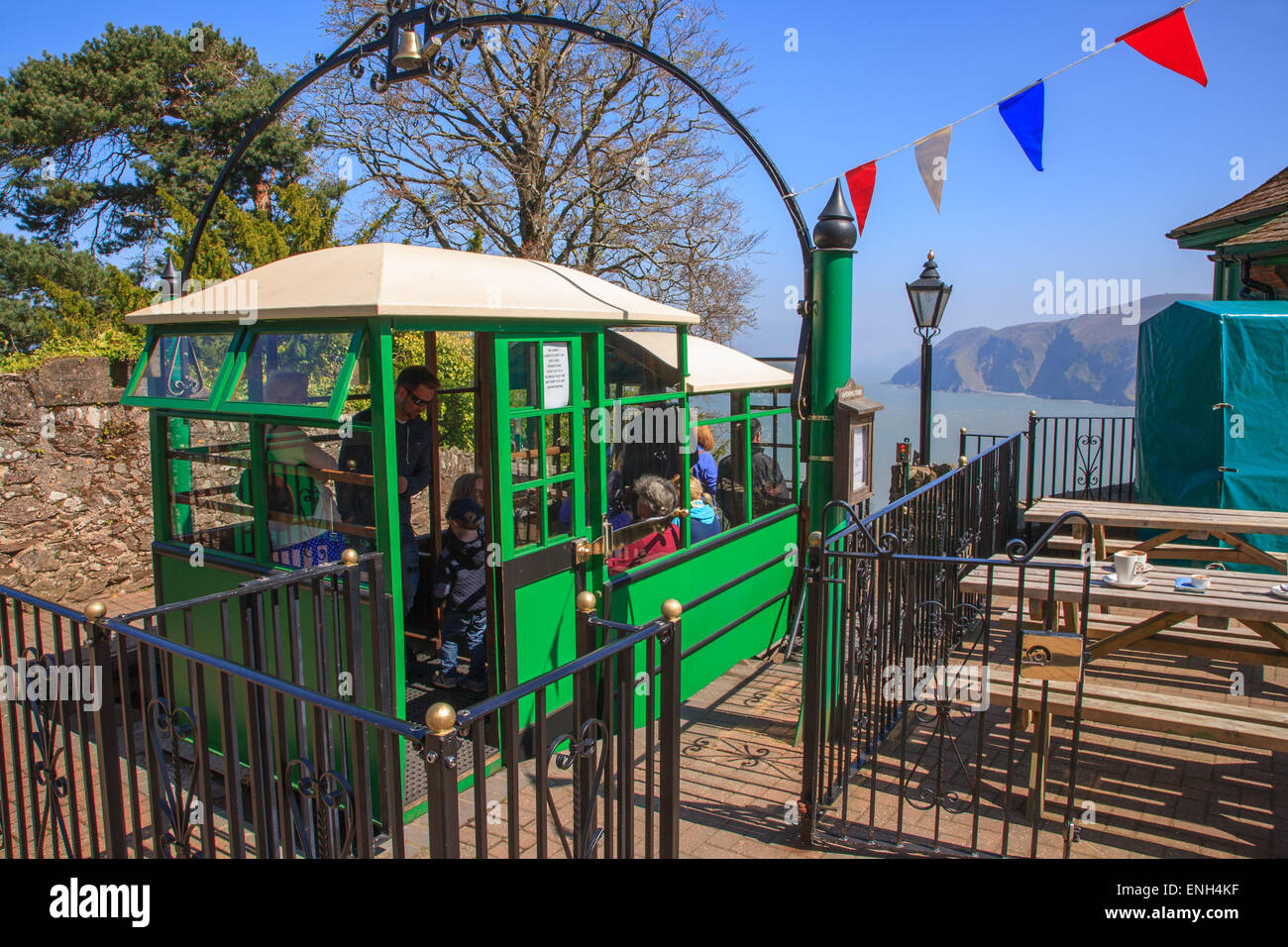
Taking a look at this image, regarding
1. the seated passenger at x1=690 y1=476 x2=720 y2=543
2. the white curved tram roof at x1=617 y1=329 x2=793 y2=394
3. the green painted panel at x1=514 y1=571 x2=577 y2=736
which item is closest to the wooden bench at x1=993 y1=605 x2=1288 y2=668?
the seated passenger at x1=690 y1=476 x2=720 y2=543

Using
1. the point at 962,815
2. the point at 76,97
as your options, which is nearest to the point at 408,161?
the point at 76,97

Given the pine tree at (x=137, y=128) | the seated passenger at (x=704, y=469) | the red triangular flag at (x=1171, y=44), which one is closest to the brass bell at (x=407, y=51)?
the seated passenger at (x=704, y=469)

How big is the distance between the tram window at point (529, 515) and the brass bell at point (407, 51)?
3261 mm

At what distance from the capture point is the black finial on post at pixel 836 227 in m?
5.32

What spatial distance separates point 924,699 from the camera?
14.7ft

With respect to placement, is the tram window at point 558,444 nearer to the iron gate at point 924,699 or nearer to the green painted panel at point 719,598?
the green painted panel at point 719,598

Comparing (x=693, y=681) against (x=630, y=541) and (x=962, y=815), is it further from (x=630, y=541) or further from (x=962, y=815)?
(x=962, y=815)

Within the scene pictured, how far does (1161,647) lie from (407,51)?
5.96m

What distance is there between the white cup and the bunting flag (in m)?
2.59

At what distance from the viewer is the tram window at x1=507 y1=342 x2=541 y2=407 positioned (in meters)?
4.54

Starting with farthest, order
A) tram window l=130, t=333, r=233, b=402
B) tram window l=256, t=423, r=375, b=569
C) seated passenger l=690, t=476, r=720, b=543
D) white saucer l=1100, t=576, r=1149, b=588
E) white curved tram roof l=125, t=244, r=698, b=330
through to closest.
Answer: seated passenger l=690, t=476, r=720, b=543 < tram window l=130, t=333, r=233, b=402 < white saucer l=1100, t=576, r=1149, b=588 < tram window l=256, t=423, r=375, b=569 < white curved tram roof l=125, t=244, r=698, b=330

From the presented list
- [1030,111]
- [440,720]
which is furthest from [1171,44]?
[440,720]

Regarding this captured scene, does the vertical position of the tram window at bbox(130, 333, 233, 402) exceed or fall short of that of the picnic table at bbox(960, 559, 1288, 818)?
it exceeds it

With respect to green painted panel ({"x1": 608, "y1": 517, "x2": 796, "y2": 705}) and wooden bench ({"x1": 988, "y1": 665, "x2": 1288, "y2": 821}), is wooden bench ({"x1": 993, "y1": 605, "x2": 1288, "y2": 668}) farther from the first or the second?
green painted panel ({"x1": 608, "y1": 517, "x2": 796, "y2": 705})
